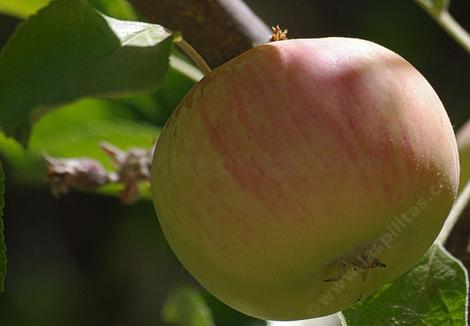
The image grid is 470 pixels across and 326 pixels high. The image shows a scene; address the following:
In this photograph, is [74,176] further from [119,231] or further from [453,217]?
[119,231]

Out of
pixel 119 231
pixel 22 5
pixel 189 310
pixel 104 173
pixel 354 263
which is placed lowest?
pixel 119 231

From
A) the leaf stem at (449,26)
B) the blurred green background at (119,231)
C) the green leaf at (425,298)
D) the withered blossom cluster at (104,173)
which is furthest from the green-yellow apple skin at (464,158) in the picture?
the blurred green background at (119,231)

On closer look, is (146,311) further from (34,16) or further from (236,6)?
(34,16)

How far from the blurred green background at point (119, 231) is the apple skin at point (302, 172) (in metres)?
1.31

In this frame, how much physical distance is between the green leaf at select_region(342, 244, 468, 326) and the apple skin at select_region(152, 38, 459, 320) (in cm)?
15

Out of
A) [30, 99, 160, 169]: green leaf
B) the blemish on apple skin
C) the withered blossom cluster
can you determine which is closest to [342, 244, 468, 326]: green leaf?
the blemish on apple skin

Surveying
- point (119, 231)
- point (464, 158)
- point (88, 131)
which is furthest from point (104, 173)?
point (119, 231)

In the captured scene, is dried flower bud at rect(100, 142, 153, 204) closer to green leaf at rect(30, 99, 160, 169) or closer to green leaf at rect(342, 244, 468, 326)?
green leaf at rect(30, 99, 160, 169)

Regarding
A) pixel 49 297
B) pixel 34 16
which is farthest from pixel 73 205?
pixel 34 16

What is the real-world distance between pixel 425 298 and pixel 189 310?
420 millimetres

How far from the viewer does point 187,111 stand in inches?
32.1

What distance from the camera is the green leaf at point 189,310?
126 centimetres

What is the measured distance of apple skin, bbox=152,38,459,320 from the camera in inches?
29.6

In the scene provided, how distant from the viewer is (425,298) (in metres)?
1.00
